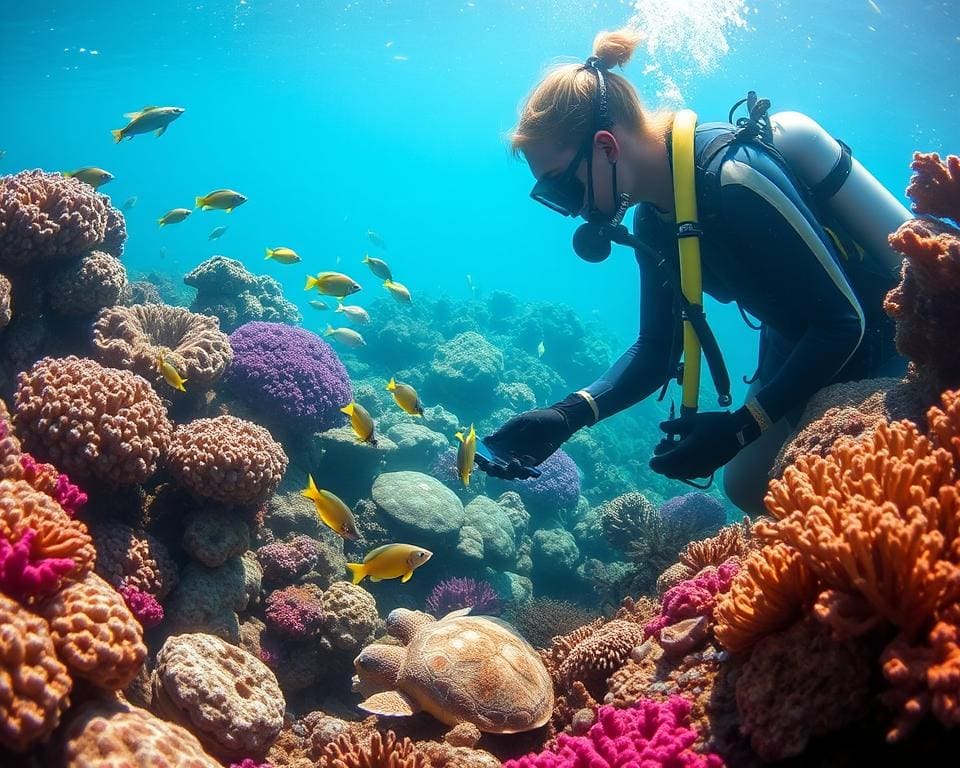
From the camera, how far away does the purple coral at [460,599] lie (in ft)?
24.7

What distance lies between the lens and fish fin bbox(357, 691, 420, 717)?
3.28 meters

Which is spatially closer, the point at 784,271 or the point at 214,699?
the point at 214,699

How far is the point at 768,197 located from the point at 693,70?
2107 inches

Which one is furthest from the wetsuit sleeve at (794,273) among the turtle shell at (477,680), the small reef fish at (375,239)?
the small reef fish at (375,239)

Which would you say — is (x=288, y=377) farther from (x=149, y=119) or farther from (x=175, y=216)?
(x=175, y=216)

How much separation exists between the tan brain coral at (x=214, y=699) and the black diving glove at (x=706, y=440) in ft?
8.64

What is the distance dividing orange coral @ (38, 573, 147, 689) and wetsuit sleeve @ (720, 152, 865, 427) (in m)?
3.33

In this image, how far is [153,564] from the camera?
410 centimetres

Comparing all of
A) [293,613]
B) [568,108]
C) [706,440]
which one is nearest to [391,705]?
[293,613]

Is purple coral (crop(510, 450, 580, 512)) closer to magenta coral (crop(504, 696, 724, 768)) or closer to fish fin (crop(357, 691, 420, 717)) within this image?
fish fin (crop(357, 691, 420, 717))

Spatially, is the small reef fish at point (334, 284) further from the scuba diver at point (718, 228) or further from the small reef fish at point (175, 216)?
the scuba diver at point (718, 228)

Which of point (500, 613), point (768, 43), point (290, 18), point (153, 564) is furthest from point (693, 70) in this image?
point (153, 564)

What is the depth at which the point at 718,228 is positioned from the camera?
3.31m

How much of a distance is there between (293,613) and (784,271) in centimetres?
480
